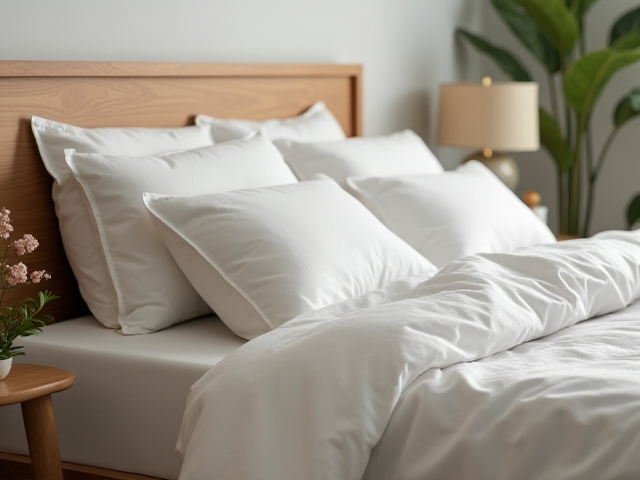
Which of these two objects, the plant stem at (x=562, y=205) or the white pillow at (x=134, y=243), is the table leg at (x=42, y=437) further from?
the plant stem at (x=562, y=205)

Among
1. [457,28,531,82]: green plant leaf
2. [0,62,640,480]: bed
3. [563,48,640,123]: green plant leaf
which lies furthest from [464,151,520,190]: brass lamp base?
[0,62,640,480]: bed

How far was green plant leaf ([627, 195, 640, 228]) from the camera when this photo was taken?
480cm

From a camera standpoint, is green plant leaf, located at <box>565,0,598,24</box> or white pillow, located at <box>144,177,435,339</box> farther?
green plant leaf, located at <box>565,0,598,24</box>

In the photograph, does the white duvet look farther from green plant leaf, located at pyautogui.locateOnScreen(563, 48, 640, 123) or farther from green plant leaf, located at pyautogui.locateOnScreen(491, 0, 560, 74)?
green plant leaf, located at pyautogui.locateOnScreen(491, 0, 560, 74)

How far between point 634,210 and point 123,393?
332 cm

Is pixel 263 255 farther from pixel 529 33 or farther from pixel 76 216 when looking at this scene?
pixel 529 33

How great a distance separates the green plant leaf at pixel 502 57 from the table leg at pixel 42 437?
331 cm

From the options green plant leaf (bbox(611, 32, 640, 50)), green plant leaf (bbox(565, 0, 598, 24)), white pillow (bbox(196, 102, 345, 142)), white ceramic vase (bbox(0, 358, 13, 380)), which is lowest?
white ceramic vase (bbox(0, 358, 13, 380))

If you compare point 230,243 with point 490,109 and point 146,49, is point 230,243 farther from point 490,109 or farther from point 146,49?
point 490,109

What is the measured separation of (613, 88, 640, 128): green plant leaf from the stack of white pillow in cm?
216

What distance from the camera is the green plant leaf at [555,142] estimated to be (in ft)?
15.8

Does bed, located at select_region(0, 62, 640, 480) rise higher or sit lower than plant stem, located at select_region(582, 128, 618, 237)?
higher

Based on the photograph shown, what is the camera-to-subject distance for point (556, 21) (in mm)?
4578

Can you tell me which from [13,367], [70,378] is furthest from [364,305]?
[13,367]
